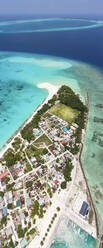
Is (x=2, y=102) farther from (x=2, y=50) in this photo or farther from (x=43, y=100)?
(x=2, y=50)

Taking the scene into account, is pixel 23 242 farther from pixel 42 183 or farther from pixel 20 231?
pixel 42 183

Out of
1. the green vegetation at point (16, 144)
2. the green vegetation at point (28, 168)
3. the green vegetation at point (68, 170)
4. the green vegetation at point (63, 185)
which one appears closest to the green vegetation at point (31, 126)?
the green vegetation at point (16, 144)

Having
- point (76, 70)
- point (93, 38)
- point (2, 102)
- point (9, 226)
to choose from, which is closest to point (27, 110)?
point (2, 102)

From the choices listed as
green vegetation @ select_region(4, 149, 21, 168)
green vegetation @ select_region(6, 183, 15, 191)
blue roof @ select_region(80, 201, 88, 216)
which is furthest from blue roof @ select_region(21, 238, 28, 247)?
green vegetation @ select_region(4, 149, 21, 168)

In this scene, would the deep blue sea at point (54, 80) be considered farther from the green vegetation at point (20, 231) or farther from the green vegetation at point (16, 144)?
the green vegetation at point (20, 231)

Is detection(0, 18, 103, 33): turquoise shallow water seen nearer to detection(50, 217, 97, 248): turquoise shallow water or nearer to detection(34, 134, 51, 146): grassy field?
detection(34, 134, 51, 146): grassy field

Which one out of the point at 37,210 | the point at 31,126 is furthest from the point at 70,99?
the point at 37,210
